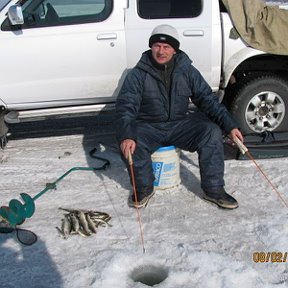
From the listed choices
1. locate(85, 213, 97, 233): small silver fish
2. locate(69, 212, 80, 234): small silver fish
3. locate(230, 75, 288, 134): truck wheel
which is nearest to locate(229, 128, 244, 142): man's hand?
locate(230, 75, 288, 134): truck wheel

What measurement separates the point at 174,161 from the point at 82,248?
1.22 meters

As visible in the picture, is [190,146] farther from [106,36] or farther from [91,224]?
[106,36]

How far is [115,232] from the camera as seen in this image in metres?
3.59

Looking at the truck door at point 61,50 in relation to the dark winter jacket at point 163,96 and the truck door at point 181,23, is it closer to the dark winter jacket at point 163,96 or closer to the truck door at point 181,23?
the truck door at point 181,23

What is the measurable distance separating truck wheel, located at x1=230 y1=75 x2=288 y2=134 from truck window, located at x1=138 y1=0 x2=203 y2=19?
976mm

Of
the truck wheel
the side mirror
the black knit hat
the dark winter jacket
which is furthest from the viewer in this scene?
the truck wheel

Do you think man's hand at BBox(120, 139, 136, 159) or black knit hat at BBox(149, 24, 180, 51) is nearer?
man's hand at BBox(120, 139, 136, 159)

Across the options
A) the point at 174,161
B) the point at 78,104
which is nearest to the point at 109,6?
the point at 78,104

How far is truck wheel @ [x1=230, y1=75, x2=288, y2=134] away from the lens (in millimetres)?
4926

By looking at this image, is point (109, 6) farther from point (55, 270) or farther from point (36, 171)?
point (55, 270)

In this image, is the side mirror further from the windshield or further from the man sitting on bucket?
the man sitting on bucket

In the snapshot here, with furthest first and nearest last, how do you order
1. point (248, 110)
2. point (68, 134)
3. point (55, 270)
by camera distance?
point (68, 134) → point (248, 110) → point (55, 270)
